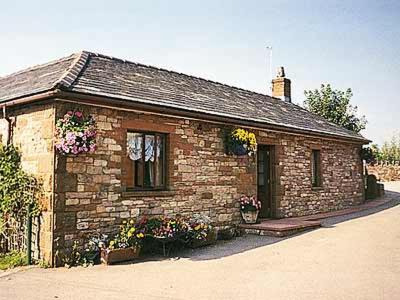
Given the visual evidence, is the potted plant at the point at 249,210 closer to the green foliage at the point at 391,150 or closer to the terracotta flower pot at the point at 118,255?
the terracotta flower pot at the point at 118,255

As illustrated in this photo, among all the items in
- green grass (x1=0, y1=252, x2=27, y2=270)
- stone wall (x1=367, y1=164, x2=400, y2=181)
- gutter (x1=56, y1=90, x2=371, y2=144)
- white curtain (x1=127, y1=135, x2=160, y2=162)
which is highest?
gutter (x1=56, y1=90, x2=371, y2=144)

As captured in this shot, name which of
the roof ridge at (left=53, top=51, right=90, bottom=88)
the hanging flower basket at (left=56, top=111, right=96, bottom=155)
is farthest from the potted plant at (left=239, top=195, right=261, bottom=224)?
the roof ridge at (left=53, top=51, right=90, bottom=88)

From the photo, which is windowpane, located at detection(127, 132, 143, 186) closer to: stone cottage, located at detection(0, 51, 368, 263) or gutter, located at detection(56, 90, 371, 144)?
stone cottage, located at detection(0, 51, 368, 263)

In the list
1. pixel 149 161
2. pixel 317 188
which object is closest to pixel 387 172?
pixel 317 188

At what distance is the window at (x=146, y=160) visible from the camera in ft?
32.0

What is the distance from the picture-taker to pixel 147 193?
982 cm

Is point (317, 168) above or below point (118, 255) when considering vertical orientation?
above

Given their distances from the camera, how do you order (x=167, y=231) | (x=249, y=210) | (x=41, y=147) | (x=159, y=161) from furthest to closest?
1. (x=249, y=210)
2. (x=159, y=161)
3. (x=167, y=231)
4. (x=41, y=147)

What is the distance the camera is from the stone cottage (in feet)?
27.8

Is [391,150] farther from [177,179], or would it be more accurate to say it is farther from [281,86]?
[177,179]

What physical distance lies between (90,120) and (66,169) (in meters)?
1.09

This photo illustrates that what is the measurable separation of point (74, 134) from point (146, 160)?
7.50ft

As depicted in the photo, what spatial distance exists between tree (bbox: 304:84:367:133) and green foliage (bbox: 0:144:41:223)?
20.8 metres

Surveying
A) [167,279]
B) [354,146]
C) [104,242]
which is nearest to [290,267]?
[167,279]
